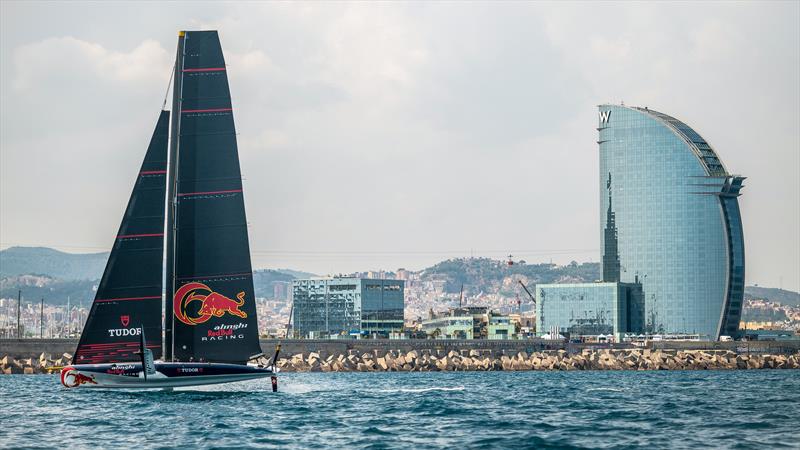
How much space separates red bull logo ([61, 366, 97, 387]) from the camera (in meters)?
61.4

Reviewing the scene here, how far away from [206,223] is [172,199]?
218 centimetres

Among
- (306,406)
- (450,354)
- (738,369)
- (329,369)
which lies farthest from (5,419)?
(738,369)

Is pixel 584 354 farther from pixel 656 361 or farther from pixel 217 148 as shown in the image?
pixel 217 148

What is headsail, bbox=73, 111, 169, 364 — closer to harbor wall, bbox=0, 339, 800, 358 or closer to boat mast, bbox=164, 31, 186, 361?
boat mast, bbox=164, 31, 186, 361

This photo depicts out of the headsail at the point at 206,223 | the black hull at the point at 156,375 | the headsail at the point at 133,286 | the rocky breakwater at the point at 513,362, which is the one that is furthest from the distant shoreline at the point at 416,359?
the headsail at the point at 206,223

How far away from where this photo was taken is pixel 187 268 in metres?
61.3

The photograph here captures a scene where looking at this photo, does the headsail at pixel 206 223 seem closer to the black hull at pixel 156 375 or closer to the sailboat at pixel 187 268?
the sailboat at pixel 187 268

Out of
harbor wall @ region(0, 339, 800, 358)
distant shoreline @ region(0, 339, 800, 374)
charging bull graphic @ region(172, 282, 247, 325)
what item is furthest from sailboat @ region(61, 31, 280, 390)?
harbor wall @ region(0, 339, 800, 358)

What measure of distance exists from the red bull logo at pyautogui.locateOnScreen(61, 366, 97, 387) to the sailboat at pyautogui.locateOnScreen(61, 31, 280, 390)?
0.06m

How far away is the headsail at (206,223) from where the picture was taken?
6131 centimetres

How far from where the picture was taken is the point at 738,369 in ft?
516

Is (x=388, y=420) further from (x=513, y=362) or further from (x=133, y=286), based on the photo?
(x=513, y=362)

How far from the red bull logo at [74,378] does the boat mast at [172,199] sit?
3.93m

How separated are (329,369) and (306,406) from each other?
9275 centimetres
